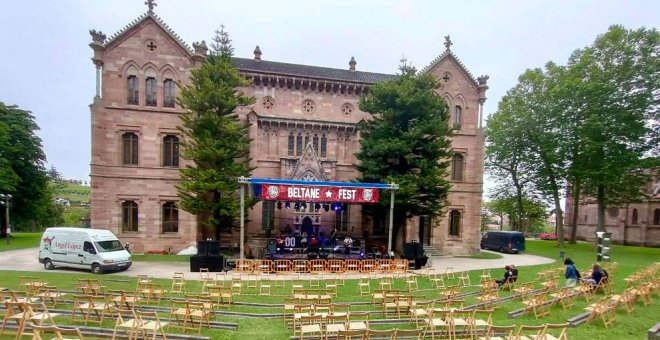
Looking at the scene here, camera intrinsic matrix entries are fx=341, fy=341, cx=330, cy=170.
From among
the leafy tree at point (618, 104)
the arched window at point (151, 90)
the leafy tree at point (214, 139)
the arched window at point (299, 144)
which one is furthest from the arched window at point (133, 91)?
the leafy tree at point (618, 104)

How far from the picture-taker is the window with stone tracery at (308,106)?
97.2 ft

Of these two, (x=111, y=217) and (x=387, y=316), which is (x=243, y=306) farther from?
(x=111, y=217)

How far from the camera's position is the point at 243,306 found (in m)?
11.9

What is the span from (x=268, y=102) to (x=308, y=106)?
344 centimetres

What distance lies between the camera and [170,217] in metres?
26.1

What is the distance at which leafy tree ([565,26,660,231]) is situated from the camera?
28172 mm

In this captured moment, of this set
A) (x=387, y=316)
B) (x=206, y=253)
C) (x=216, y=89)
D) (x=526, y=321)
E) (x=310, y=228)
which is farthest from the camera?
(x=310, y=228)

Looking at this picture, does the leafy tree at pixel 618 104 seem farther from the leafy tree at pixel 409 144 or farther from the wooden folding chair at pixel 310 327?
the wooden folding chair at pixel 310 327

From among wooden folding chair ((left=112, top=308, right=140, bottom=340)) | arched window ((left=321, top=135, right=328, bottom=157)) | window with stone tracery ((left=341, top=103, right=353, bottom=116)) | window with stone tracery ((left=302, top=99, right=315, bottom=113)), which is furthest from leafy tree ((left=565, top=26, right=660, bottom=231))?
wooden folding chair ((left=112, top=308, right=140, bottom=340))

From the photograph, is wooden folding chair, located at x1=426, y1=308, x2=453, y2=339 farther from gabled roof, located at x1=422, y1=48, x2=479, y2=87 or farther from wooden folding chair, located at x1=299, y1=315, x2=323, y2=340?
gabled roof, located at x1=422, y1=48, x2=479, y2=87

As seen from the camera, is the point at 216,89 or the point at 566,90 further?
the point at 566,90

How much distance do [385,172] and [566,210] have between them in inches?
1623

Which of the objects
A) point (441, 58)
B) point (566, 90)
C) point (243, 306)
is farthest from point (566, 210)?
point (243, 306)

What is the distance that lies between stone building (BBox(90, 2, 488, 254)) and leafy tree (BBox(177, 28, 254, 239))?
4.05 meters
